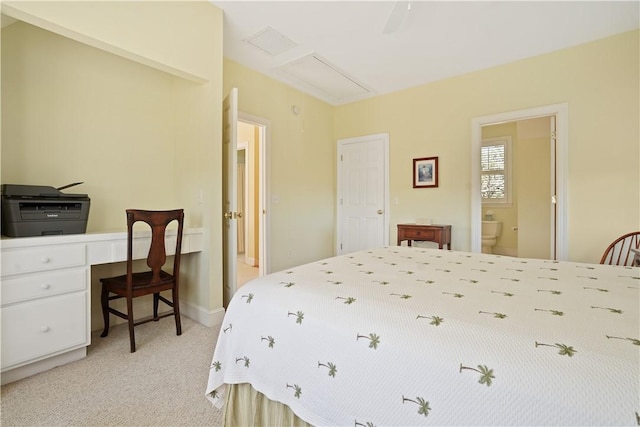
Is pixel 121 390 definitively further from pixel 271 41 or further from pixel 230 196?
pixel 271 41

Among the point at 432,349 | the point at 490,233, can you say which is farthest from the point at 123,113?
the point at 490,233

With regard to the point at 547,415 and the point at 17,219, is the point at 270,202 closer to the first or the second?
the point at 17,219

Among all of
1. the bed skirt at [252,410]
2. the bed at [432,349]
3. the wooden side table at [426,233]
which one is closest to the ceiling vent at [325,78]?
the wooden side table at [426,233]

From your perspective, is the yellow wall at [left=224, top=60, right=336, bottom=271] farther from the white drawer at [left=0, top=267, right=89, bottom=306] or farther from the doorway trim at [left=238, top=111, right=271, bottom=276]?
the white drawer at [left=0, top=267, right=89, bottom=306]

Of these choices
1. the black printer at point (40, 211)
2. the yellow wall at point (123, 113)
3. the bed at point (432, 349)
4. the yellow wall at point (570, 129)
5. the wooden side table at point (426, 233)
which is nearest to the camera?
the bed at point (432, 349)

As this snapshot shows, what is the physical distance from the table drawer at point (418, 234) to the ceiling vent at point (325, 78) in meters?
2.08

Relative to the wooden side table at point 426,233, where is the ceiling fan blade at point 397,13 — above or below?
above

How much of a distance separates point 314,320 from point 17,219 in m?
2.01

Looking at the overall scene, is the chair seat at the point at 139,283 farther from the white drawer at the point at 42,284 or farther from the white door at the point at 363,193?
the white door at the point at 363,193

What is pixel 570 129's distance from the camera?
314 cm

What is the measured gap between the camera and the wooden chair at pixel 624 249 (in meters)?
2.71

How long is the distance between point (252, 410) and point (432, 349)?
82 cm

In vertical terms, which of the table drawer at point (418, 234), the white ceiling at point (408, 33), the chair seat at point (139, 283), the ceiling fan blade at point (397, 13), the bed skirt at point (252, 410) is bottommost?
the bed skirt at point (252, 410)

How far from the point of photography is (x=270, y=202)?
12.6ft
